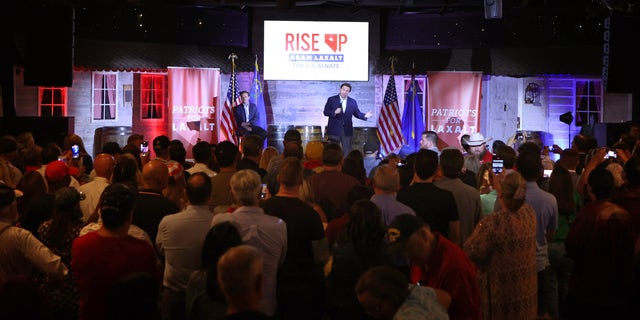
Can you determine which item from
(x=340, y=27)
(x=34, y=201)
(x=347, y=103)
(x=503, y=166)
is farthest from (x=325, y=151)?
(x=340, y=27)

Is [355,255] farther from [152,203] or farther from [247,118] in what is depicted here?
[247,118]

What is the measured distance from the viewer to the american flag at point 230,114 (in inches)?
615

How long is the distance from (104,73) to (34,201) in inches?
483

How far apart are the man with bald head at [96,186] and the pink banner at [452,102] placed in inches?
435

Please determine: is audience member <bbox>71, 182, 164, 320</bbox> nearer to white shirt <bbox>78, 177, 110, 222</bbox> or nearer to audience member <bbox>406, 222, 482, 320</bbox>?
audience member <bbox>406, 222, 482, 320</bbox>

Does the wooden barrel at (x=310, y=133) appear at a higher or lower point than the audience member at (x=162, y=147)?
higher

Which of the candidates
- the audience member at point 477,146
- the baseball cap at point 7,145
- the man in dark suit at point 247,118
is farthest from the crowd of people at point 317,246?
the man in dark suit at point 247,118

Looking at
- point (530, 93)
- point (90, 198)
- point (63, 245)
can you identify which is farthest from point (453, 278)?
point (530, 93)

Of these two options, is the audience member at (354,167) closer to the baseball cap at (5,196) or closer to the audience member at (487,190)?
the audience member at (487,190)

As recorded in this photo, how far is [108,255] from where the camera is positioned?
4102 mm

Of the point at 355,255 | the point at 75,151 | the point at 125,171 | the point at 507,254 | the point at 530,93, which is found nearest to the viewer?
the point at 355,255

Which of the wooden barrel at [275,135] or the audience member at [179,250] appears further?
the wooden barrel at [275,135]

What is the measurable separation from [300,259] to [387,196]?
0.75m

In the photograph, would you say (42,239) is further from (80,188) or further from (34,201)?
(80,188)
